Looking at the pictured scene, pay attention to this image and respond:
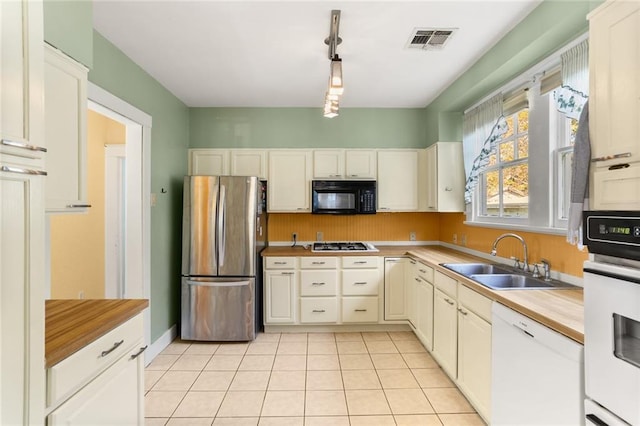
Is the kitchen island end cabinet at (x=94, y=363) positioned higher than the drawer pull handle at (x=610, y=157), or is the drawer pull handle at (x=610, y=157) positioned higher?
the drawer pull handle at (x=610, y=157)

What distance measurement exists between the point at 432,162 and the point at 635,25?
260 centimetres

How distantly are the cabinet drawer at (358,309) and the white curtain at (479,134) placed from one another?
4.96ft

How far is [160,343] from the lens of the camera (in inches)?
122

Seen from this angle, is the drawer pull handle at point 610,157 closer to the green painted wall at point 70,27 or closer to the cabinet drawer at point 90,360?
the cabinet drawer at point 90,360

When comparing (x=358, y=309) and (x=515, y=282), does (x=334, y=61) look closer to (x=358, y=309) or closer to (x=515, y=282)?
(x=515, y=282)

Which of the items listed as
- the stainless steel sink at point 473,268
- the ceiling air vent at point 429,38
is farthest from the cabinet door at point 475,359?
the ceiling air vent at point 429,38

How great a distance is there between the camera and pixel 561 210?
220 centimetres

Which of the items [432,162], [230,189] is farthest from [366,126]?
[230,189]

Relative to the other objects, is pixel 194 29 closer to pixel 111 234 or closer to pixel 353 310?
pixel 111 234

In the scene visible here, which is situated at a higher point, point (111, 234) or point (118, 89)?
point (118, 89)

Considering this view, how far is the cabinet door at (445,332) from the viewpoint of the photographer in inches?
93.6

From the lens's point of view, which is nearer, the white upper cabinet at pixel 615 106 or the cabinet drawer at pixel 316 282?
the white upper cabinet at pixel 615 106

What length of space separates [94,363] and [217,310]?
2.08 m

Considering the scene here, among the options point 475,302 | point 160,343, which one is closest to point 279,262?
point 160,343
